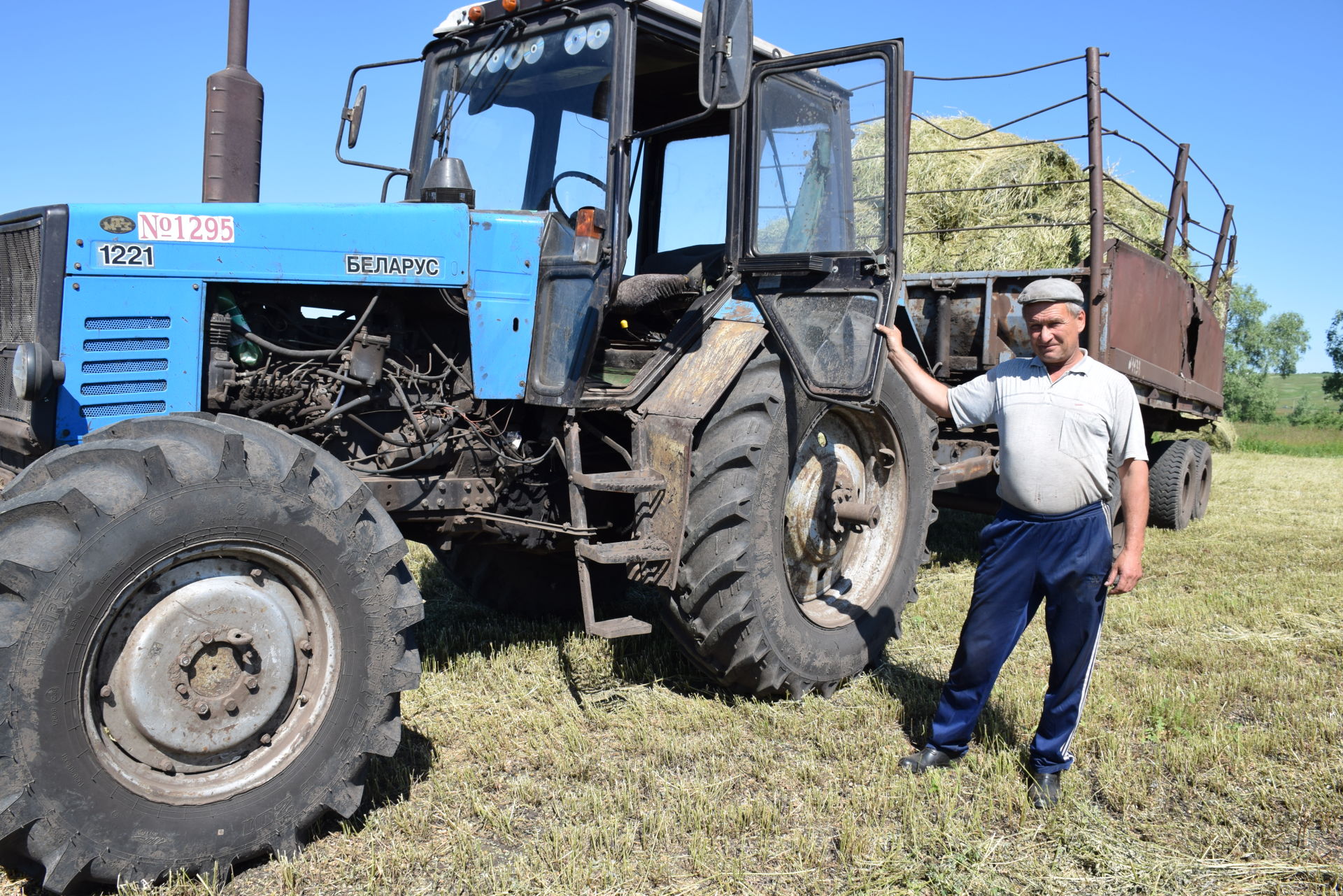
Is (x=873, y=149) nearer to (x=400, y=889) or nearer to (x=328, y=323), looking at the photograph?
(x=328, y=323)

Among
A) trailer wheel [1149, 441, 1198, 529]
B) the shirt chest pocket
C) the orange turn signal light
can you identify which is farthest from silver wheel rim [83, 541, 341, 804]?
trailer wheel [1149, 441, 1198, 529]

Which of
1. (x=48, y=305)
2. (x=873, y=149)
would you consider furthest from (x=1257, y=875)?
(x=48, y=305)

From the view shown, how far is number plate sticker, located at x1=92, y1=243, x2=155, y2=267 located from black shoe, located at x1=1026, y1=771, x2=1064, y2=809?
130 inches

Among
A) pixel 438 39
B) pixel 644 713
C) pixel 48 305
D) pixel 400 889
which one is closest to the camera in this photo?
pixel 400 889

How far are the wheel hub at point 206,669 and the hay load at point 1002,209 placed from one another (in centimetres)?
555

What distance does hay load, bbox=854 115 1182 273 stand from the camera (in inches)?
283

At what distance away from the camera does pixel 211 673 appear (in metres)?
2.70

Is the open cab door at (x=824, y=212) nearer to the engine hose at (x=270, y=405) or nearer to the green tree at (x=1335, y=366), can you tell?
the engine hose at (x=270, y=405)

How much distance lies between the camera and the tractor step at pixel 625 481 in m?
3.64

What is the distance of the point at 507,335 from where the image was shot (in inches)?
149

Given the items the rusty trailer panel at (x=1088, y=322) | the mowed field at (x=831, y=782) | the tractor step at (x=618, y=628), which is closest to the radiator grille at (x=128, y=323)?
the mowed field at (x=831, y=782)

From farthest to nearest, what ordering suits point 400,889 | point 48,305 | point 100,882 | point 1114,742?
point 1114,742
point 48,305
point 400,889
point 100,882

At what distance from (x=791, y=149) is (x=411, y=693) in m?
2.83

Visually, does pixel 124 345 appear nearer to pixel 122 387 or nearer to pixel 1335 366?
pixel 122 387
